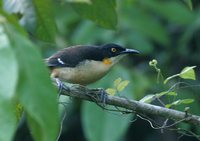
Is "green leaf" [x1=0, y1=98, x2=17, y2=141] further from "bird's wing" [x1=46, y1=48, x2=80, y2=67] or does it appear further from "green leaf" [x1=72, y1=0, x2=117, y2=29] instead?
"bird's wing" [x1=46, y1=48, x2=80, y2=67]

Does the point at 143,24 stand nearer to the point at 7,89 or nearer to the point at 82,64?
the point at 82,64

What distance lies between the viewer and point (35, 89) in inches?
48.8

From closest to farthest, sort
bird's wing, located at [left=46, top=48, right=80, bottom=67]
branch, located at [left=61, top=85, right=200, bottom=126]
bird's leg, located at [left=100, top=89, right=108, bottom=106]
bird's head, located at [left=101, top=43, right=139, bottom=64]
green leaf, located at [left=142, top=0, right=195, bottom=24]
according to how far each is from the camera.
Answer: branch, located at [left=61, top=85, right=200, bottom=126]
bird's leg, located at [left=100, top=89, right=108, bottom=106]
bird's wing, located at [left=46, top=48, right=80, bottom=67]
bird's head, located at [left=101, top=43, right=139, bottom=64]
green leaf, located at [left=142, top=0, right=195, bottom=24]

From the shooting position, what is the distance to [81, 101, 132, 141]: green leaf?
446 centimetres

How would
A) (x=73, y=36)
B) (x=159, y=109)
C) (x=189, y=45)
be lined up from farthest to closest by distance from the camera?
(x=189, y=45) → (x=73, y=36) → (x=159, y=109)

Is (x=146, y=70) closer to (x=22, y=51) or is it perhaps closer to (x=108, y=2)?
(x=108, y=2)

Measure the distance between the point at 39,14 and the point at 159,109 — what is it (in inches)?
27.4

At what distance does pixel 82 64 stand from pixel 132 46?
237 cm

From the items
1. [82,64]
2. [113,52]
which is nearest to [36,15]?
[82,64]

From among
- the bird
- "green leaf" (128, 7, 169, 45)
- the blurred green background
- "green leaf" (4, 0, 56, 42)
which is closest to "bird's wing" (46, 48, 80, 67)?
the bird

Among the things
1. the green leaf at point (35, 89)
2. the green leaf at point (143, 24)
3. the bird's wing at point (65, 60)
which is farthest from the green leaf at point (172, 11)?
the green leaf at point (35, 89)

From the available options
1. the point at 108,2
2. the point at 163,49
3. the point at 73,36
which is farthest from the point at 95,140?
the point at 163,49

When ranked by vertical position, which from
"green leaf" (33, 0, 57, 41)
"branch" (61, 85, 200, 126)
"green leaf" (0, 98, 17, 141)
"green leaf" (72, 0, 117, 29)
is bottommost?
"green leaf" (0, 98, 17, 141)

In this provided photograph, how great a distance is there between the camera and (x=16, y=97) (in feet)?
4.07
